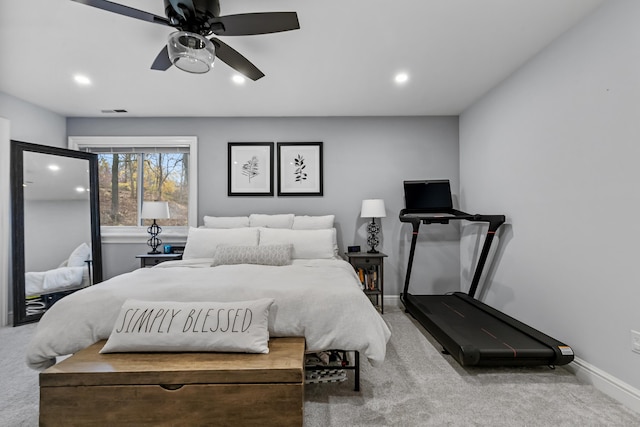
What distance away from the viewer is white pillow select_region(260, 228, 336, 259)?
341 cm

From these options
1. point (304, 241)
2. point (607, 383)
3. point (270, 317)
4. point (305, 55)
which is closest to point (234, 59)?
point (305, 55)

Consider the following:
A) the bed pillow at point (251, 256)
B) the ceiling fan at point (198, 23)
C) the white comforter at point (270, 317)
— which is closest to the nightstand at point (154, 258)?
the bed pillow at point (251, 256)

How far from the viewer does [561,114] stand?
2428 mm

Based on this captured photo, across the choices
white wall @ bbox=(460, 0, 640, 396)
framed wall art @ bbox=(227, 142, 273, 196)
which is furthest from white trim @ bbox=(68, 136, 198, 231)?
white wall @ bbox=(460, 0, 640, 396)

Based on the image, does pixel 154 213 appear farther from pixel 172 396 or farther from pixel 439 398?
pixel 439 398

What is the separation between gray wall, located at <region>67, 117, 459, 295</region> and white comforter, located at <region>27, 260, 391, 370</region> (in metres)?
2.18

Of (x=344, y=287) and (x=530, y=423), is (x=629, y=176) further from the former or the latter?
(x=344, y=287)

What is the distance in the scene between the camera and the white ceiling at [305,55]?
6.90ft

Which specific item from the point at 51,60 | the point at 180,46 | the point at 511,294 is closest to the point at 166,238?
the point at 51,60

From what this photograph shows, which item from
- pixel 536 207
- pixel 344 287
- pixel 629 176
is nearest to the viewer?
pixel 629 176

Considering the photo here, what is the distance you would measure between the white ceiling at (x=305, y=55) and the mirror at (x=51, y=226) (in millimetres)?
732

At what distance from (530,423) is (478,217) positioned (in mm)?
1908

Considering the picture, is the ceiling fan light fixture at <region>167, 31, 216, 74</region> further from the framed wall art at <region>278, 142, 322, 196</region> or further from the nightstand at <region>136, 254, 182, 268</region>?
the nightstand at <region>136, 254, 182, 268</region>

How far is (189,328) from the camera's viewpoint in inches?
66.9
